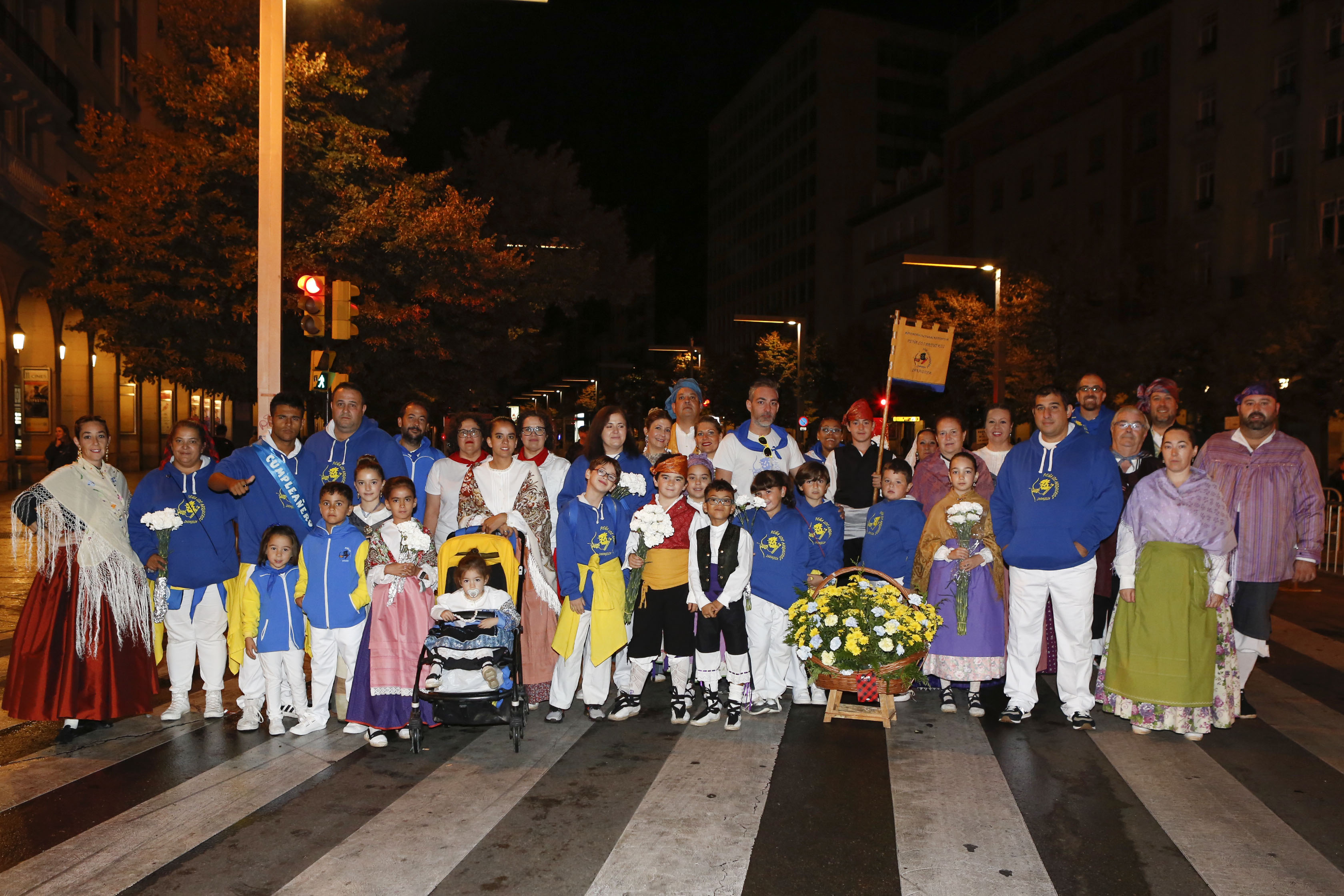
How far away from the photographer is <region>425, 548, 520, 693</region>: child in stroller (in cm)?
602

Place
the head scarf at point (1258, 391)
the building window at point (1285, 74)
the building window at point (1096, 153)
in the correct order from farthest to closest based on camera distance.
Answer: the building window at point (1096, 153) < the building window at point (1285, 74) < the head scarf at point (1258, 391)

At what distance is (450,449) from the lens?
13195 millimetres

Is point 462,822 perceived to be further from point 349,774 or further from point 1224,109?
point 1224,109

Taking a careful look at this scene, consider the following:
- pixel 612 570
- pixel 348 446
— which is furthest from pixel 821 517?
pixel 348 446

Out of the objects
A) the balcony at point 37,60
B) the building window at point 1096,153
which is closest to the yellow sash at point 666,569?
the balcony at point 37,60

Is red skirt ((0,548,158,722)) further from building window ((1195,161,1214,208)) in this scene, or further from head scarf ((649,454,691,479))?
building window ((1195,161,1214,208))

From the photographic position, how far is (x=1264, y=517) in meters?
7.05

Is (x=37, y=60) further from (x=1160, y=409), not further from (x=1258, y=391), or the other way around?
(x=1258, y=391)

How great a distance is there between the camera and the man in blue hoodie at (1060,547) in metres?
6.57

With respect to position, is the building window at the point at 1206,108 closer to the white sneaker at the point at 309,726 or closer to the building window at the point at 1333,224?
the building window at the point at 1333,224

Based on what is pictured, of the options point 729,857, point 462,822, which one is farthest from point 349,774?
point 729,857

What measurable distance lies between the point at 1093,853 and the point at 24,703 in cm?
589

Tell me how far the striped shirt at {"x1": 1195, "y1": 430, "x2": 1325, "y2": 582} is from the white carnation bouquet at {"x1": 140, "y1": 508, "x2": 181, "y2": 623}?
6.98 m

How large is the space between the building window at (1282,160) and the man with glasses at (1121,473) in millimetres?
30448
